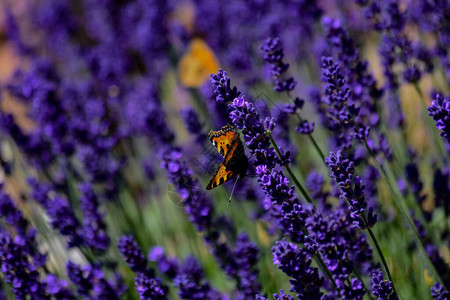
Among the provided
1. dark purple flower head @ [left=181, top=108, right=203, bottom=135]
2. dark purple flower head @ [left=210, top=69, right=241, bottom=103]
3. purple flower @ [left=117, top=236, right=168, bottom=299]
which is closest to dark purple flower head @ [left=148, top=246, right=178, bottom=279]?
purple flower @ [left=117, top=236, right=168, bottom=299]

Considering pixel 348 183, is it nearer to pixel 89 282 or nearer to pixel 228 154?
pixel 228 154

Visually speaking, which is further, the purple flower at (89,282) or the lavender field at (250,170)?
the purple flower at (89,282)

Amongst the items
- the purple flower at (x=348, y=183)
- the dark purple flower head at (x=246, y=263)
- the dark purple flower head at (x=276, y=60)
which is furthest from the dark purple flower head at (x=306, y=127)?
the dark purple flower head at (x=246, y=263)

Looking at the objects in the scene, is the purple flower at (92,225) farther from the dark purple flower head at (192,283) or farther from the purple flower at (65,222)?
the dark purple flower head at (192,283)

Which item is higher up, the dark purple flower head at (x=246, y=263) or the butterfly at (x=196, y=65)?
the butterfly at (x=196, y=65)

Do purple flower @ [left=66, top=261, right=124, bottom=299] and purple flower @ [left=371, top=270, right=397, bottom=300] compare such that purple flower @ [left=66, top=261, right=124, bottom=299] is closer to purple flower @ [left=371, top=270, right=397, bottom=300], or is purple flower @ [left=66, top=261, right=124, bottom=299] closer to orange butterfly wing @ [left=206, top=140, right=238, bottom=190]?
orange butterfly wing @ [left=206, top=140, right=238, bottom=190]

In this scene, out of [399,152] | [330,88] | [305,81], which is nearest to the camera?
[330,88]

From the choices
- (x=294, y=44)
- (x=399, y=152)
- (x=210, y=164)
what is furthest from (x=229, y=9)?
(x=210, y=164)

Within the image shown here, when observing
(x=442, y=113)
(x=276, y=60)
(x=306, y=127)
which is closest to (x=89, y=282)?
(x=306, y=127)

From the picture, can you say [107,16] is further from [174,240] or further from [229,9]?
[174,240]
